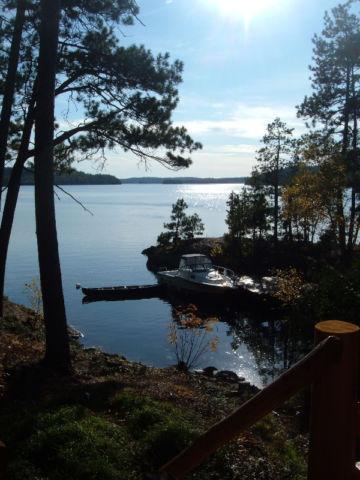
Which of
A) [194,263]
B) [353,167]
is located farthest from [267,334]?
[353,167]

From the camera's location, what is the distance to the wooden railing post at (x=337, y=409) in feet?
6.84

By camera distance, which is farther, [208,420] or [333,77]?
[333,77]

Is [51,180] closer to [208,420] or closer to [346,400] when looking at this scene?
[208,420]

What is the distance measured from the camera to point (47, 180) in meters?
8.77

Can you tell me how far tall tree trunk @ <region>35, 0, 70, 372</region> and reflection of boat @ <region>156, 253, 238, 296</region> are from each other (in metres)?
23.8

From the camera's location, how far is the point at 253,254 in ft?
136

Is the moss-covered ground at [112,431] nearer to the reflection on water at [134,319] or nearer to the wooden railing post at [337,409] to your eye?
the wooden railing post at [337,409]

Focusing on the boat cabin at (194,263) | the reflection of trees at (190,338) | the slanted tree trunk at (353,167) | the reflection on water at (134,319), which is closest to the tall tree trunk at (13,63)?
the reflection of trees at (190,338)

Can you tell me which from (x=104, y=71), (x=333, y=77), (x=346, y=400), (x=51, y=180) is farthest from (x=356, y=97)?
(x=346, y=400)

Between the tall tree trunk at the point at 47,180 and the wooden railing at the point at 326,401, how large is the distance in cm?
710

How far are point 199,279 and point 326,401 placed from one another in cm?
3172

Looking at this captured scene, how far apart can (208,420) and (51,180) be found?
512 centimetres

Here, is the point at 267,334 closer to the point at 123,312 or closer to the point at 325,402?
the point at 123,312

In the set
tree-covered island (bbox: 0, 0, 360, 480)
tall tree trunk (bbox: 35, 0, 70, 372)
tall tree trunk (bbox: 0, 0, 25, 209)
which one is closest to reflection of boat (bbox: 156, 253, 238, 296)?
tree-covered island (bbox: 0, 0, 360, 480)
